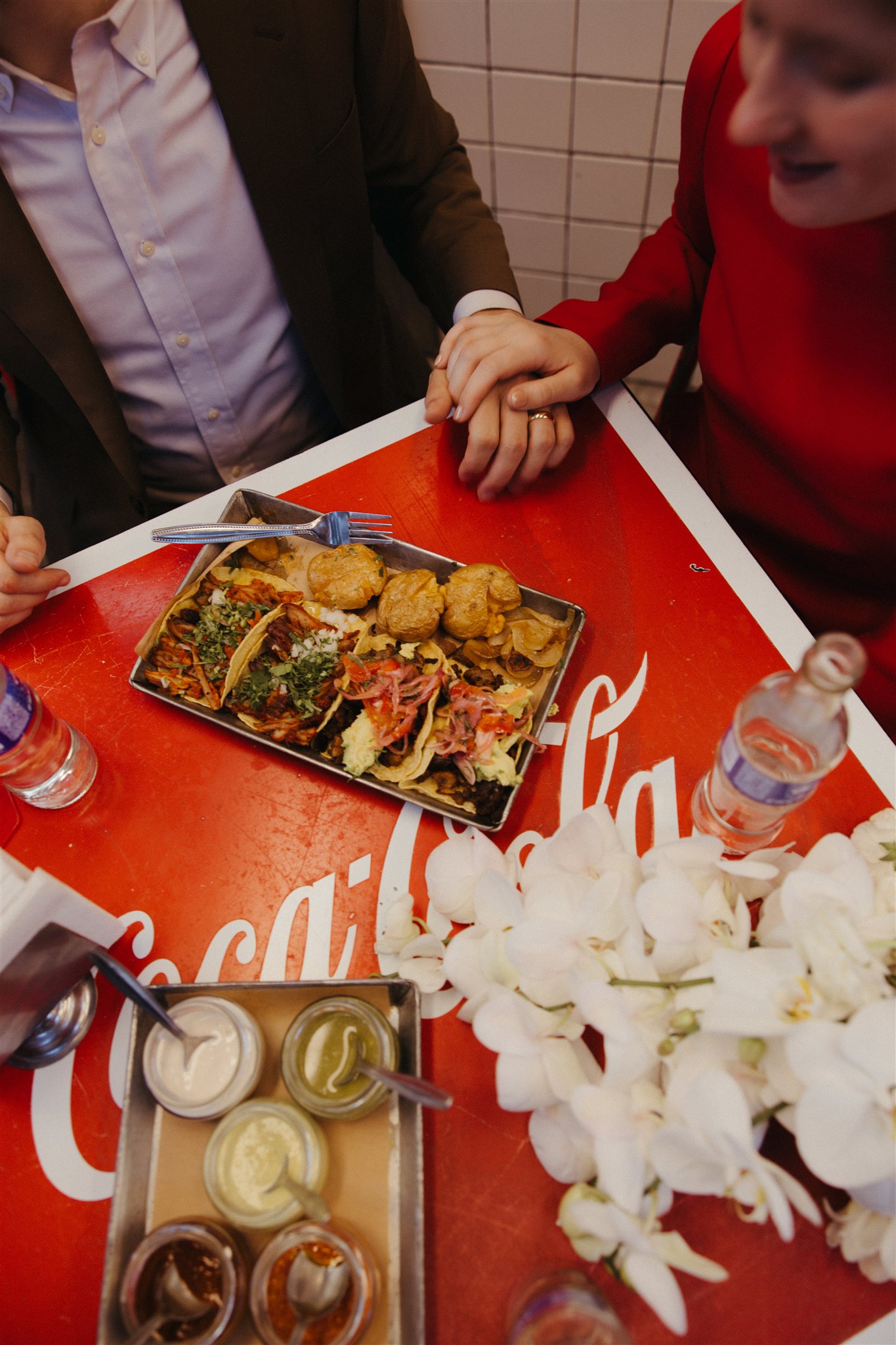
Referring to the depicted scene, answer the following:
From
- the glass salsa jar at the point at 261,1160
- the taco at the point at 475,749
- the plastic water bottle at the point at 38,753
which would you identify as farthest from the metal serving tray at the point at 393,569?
the glass salsa jar at the point at 261,1160

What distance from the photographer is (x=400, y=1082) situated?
2.89ft

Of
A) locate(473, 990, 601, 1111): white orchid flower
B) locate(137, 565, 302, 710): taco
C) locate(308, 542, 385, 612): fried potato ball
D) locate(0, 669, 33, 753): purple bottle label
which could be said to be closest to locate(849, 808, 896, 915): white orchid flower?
locate(473, 990, 601, 1111): white orchid flower

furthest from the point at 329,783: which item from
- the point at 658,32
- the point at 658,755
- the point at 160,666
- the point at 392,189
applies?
the point at 658,32

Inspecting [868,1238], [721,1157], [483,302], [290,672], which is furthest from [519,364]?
[868,1238]

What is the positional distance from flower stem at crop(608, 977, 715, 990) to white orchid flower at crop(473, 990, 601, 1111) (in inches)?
3.4

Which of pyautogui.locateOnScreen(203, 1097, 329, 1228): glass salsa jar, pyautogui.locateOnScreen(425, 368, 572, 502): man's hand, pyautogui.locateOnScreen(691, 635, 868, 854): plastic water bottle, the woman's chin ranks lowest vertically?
pyautogui.locateOnScreen(203, 1097, 329, 1228): glass salsa jar

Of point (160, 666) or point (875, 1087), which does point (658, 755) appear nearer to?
point (875, 1087)

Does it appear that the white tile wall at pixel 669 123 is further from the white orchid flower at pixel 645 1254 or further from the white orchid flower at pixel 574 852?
the white orchid flower at pixel 645 1254

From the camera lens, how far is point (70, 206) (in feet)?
5.05

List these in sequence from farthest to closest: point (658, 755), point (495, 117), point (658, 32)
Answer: point (495, 117) → point (658, 32) → point (658, 755)

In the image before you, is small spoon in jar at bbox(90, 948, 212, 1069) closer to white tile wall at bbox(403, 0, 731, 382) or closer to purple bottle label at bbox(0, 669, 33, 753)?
purple bottle label at bbox(0, 669, 33, 753)

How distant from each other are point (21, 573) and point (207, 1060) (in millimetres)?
984

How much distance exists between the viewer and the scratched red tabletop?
98 centimetres

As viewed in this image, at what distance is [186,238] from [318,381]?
56cm
